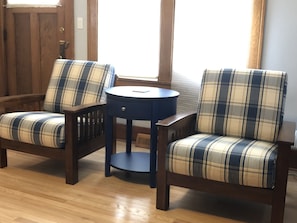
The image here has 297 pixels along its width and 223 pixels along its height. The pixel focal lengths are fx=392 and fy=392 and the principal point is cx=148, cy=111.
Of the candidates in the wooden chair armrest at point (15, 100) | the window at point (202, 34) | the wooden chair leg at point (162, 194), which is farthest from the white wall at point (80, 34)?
the wooden chair leg at point (162, 194)

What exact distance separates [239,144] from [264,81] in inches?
20.0

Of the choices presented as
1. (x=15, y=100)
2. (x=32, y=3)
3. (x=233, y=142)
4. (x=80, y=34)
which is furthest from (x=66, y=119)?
(x=32, y=3)

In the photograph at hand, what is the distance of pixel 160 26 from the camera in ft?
11.6

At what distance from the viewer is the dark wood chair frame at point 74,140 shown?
2.69 m

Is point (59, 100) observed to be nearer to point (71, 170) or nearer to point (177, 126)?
point (71, 170)

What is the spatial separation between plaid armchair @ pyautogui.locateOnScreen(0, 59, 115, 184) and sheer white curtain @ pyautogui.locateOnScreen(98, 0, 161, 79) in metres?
0.58

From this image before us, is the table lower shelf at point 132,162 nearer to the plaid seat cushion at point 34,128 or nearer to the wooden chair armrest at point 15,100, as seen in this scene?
the plaid seat cushion at point 34,128

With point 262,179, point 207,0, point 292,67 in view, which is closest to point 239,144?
point 262,179

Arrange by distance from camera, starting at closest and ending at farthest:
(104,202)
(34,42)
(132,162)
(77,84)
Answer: (104,202) < (132,162) < (77,84) < (34,42)

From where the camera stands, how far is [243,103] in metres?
2.56

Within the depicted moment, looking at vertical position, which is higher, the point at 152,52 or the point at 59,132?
the point at 152,52

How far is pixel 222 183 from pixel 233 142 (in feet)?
0.91

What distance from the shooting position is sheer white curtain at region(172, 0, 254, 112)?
3176 mm

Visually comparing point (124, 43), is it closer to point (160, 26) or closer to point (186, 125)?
point (160, 26)
